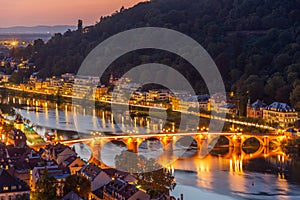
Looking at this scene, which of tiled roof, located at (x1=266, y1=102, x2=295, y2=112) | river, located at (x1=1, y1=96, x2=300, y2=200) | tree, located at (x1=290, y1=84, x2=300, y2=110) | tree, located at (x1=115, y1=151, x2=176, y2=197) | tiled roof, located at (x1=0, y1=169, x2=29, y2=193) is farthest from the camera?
tree, located at (x1=290, y1=84, x2=300, y2=110)

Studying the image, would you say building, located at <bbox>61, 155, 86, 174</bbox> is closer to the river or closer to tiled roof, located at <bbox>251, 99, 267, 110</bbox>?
the river

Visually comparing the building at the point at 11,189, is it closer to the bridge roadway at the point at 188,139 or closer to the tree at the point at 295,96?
the bridge roadway at the point at 188,139

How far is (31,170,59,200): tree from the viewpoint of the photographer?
6855 millimetres

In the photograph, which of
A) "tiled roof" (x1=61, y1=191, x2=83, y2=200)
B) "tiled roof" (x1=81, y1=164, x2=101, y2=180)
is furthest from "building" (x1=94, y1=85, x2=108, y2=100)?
"tiled roof" (x1=61, y1=191, x2=83, y2=200)

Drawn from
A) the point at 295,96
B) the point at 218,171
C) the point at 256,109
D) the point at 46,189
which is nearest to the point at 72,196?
the point at 46,189

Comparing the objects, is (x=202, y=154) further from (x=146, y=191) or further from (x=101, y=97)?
(x=101, y=97)

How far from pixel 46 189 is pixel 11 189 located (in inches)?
16.3

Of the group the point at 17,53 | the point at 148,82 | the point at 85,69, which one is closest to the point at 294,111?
the point at 148,82

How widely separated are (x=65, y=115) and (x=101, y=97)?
198 inches

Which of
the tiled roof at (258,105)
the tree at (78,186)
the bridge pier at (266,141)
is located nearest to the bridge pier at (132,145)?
the bridge pier at (266,141)

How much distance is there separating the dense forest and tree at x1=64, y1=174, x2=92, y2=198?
31.6 ft

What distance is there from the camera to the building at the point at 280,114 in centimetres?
1522

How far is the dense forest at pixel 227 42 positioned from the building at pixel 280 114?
39 cm

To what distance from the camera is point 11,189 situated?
23.0 feet
